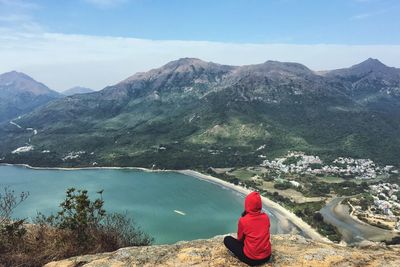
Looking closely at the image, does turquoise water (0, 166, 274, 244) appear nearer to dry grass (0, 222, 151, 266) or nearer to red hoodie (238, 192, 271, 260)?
dry grass (0, 222, 151, 266)

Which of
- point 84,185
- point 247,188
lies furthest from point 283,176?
point 84,185

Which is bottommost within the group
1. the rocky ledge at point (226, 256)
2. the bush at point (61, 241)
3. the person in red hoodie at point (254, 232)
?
the bush at point (61, 241)

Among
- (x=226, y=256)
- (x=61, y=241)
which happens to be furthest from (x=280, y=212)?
(x=226, y=256)

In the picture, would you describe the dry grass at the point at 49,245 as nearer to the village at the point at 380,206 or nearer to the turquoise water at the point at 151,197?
the turquoise water at the point at 151,197

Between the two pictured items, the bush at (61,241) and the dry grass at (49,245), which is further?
the bush at (61,241)

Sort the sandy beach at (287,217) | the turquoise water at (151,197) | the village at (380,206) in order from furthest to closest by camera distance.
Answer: the turquoise water at (151,197)
the village at (380,206)
the sandy beach at (287,217)

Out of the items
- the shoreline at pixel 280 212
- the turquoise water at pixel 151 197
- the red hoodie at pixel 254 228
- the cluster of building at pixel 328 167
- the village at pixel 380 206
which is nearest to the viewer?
the red hoodie at pixel 254 228

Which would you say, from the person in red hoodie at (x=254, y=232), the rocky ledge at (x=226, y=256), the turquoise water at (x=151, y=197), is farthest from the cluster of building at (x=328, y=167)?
the person in red hoodie at (x=254, y=232)
